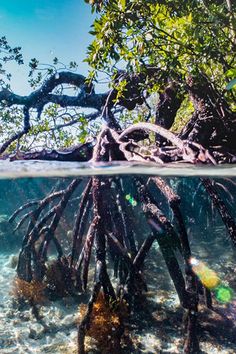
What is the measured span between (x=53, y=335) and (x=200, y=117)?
5.60 m

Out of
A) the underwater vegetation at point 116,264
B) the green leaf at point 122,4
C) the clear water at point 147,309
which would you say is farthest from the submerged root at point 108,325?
the green leaf at point 122,4

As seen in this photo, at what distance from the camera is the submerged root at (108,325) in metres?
5.39

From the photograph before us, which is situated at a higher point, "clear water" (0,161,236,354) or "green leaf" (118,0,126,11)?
"green leaf" (118,0,126,11)

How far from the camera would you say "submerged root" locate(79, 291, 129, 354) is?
17.7 feet

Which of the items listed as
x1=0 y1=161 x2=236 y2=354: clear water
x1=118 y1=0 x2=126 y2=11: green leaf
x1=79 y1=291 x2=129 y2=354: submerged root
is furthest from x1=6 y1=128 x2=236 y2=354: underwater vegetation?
x1=118 y1=0 x2=126 y2=11: green leaf

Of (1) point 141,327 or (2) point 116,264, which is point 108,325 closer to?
(1) point 141,327

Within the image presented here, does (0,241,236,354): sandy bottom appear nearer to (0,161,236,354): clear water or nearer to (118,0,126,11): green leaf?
(0,161,236,354): clear water

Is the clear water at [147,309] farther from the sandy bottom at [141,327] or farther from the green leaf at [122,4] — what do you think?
the green leaf at [122,4]

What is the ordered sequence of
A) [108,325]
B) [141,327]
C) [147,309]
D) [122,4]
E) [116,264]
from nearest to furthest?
1. [122,4]
2. [108,325]
3. [141,327]
4. [147,309]
5. [116,264]

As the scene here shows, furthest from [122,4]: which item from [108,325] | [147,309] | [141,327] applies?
[147,309]

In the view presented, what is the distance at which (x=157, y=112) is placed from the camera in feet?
27.2

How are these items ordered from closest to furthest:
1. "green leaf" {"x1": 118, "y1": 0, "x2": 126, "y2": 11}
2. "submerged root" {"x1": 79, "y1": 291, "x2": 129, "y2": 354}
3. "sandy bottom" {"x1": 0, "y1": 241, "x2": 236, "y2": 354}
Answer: "green leaf" {"x1": 118, "y1": 0, "x2": 126, "y2": 11} < "submerged root" {"x1": 79, "y1": 291, "x2": 129, "y2": 354} < "sandy bottom" {"x1": 0, "y1": 241, "x2": 236, "y2": 354}

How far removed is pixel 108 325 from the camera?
5.50 meters

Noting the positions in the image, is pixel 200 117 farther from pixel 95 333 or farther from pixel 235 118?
pixel 95 333
